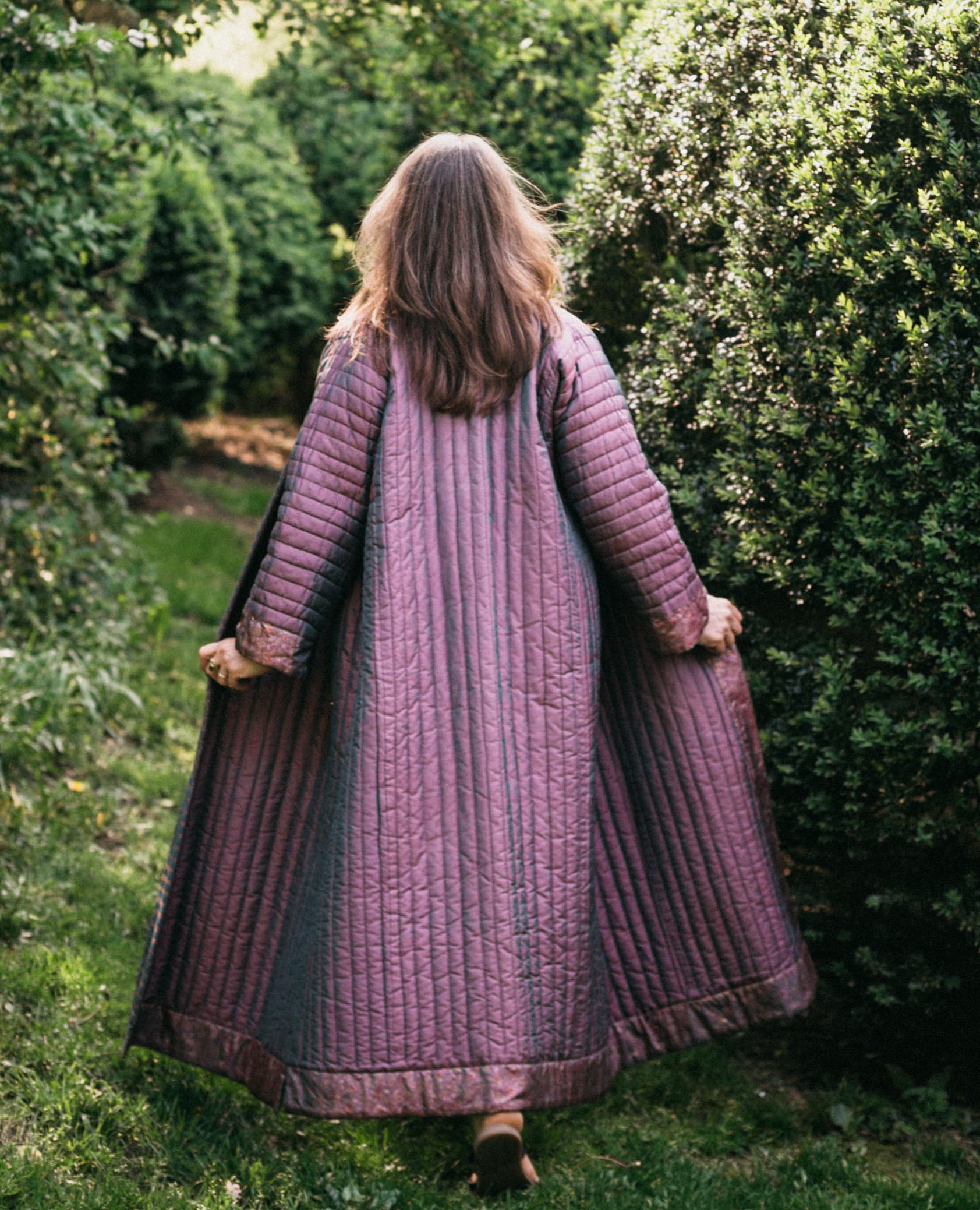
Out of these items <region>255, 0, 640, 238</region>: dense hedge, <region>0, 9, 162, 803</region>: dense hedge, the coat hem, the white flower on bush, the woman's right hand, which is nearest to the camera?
the coat hem

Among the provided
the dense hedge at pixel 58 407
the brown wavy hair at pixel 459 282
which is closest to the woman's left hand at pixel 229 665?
the brown wavy hair at pixel 459 282

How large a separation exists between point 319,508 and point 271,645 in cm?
29

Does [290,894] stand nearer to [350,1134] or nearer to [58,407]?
[350,1134]

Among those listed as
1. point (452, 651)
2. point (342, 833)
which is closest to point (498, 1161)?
point (342, 833)

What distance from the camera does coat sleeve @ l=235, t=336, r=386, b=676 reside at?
254 centimetres

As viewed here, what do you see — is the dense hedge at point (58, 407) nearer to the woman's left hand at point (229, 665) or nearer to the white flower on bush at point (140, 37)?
the white flower on bush at point (140, 37)

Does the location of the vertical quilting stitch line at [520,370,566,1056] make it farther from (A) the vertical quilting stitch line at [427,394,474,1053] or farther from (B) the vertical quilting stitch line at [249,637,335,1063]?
(B) the vertical quilting stitch line at [249,637,335,1063]

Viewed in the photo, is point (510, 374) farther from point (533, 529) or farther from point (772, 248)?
point (772, 248)

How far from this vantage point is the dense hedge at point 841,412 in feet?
8.51

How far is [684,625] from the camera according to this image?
2.70 meters

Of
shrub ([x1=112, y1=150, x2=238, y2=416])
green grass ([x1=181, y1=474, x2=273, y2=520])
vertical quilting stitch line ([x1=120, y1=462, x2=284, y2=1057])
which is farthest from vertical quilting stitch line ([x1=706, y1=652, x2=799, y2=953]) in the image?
green grass ([x1=181, y1=474, x2=273, y2=520])

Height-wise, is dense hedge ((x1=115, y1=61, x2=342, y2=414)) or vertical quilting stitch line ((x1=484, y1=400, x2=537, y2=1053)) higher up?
dense hedge ((x1=115, y1=61, x2=342, y2=414))

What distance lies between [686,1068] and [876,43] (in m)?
2.42

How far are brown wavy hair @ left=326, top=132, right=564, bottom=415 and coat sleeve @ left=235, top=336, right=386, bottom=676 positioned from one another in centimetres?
9
